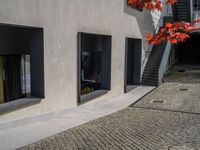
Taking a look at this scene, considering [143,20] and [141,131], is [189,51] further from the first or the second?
[141,131]

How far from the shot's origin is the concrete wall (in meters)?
7.41

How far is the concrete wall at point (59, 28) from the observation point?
741 cm

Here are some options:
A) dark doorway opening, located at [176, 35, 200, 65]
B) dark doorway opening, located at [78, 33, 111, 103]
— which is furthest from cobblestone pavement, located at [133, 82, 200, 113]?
dark doorway opening, located at [176, 35, 200, 65]

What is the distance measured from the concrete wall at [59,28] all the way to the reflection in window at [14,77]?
160 cm

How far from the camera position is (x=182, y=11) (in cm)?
2423

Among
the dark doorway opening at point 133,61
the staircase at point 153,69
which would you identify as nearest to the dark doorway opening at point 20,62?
the dark doorway opening at point 133,61

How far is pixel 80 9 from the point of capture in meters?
9.92

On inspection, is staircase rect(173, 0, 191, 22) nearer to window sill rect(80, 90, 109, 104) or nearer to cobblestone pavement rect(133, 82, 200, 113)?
cobblestone pavement rect(133, 82, 200, 113)

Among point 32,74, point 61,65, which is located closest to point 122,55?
point 61,65

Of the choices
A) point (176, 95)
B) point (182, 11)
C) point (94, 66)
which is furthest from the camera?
point (182, 11)

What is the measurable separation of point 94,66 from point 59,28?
23.9ft

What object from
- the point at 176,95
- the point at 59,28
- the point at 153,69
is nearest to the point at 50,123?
the point at 59,28

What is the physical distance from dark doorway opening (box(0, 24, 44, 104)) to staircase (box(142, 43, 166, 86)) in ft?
33.5

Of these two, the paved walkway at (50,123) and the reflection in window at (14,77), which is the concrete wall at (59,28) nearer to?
the paved walkway at (50,123)
